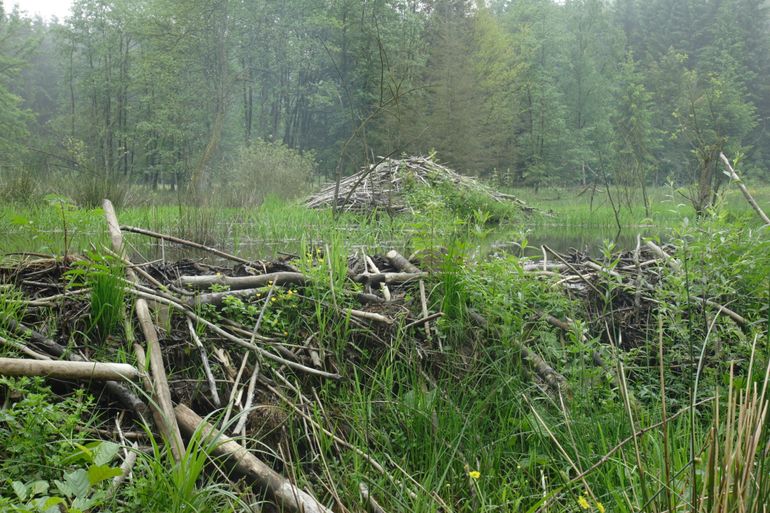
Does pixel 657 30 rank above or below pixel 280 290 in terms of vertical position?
above

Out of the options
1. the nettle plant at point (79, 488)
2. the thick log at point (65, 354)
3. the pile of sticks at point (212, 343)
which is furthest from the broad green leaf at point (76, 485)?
the thick log at point (65, 354)

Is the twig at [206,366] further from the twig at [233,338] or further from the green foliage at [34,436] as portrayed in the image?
the green foliage at [34,436]

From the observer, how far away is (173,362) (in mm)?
2666

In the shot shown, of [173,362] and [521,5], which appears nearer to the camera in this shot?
[173,362]

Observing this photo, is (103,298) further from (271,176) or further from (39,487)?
(271,176)

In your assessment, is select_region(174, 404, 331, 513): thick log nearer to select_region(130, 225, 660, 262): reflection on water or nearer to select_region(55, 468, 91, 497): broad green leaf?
select_region(55, 468, 91, 497): broad green leaf

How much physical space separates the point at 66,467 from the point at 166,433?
0.31 metres

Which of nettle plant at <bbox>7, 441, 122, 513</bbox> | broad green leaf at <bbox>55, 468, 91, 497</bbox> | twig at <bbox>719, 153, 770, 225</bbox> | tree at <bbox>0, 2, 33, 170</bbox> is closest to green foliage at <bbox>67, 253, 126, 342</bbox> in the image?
nettle plant at <bbox>7, 441, 122, 513</bbox>

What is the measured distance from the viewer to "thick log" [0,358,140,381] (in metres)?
2.00

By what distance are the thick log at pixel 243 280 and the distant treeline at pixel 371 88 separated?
21565mm

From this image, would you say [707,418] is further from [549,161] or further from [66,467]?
[549,161]

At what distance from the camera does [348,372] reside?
116 inches

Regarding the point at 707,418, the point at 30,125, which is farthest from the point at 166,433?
the point at 30,125

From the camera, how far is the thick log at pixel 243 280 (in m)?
3.20
